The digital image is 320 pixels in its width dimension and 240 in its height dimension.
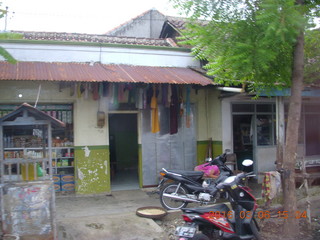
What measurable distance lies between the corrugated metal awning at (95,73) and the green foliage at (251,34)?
6.96ft

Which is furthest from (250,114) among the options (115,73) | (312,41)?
(115,73)

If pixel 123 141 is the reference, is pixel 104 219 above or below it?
below

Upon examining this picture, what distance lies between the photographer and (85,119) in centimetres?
829

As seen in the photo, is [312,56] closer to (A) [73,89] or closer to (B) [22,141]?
(A) [73,89]

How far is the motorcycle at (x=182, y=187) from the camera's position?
22.2 ft

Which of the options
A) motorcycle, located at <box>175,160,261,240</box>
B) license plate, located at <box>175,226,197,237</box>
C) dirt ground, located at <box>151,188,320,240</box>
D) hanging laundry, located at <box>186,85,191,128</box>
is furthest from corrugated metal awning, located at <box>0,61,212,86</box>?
license plate, located at <box>175,226,197,237</box>

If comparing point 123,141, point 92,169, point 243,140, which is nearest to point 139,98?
point 92,169

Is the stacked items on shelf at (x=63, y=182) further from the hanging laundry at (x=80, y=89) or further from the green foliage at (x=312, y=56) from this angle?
the green foliage at (x=312, y=56)

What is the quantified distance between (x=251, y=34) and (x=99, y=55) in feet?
15.6

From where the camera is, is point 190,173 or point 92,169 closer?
point 190,173

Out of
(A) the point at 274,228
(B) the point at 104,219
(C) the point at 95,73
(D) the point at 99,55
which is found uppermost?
(D) the point at 99,55

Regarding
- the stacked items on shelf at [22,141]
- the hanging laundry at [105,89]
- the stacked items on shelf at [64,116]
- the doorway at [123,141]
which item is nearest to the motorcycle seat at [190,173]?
the hanging laundry at [105,89]

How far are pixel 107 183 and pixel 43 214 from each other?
3435 mm

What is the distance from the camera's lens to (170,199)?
711cm
